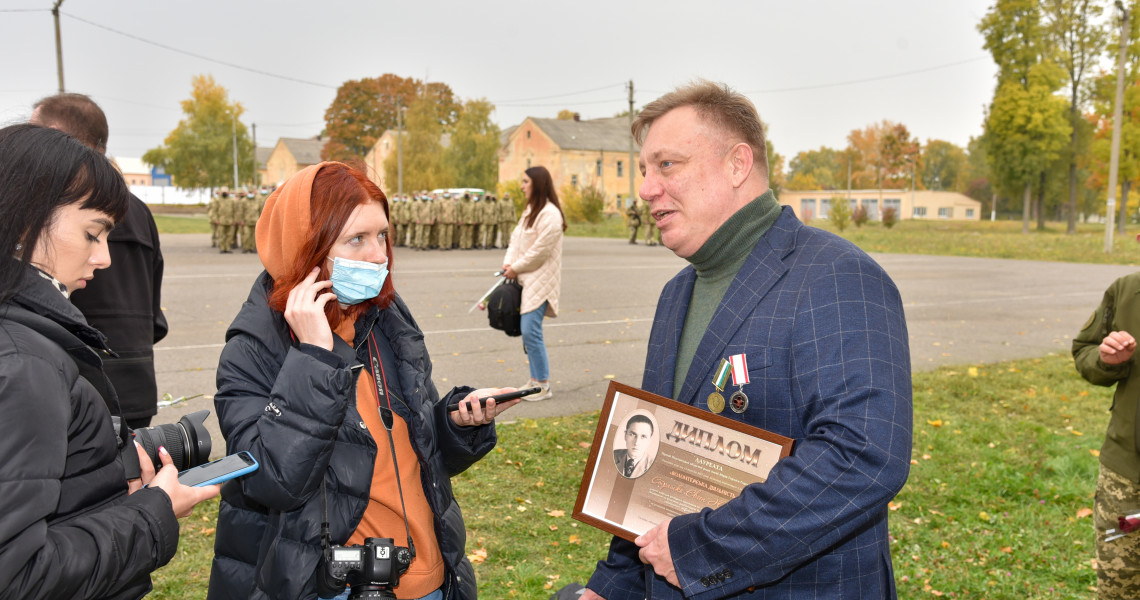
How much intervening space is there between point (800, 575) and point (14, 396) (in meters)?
1.79

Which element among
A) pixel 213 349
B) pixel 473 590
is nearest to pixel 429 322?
pixel 213 349

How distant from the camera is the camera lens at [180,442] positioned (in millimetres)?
2102

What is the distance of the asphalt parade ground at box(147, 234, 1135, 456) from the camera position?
8773 millimetres

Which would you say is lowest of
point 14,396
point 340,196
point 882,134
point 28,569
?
point 28,569

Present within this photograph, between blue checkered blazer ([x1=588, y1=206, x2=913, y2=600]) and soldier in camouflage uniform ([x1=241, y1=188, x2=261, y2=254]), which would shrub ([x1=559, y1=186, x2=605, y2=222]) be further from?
blue checkered blazer ([x1=588, y1=206, x2=913, y2=600])

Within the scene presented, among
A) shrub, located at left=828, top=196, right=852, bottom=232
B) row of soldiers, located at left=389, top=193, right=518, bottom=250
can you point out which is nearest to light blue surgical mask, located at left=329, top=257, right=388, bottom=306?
row of soldiers, located at left=389, top=193, right=518, bottom=250

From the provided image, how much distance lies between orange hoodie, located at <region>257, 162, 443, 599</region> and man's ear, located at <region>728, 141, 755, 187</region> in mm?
1218

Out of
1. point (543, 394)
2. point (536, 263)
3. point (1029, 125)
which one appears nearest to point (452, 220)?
point (543, 394)

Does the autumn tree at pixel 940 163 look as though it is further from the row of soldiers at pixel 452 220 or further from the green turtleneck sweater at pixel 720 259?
the green turtleneck sweater at pixel 720 259

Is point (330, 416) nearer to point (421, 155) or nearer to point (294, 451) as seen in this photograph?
point (294, 451)

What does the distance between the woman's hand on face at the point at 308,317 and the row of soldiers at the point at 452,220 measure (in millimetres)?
26449

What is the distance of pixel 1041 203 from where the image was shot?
183 ft

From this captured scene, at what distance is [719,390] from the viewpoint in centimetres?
211

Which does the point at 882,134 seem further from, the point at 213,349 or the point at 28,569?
the point at 28,569
